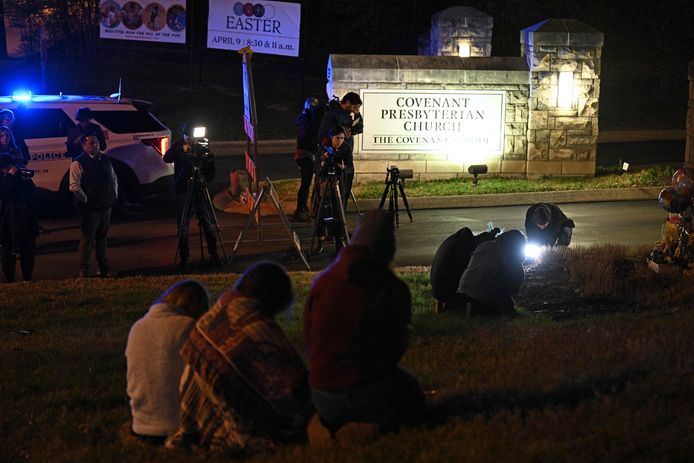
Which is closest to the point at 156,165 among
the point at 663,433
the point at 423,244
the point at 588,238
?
the point at 423,244

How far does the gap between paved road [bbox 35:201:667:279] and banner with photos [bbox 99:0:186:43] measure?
12.1 metres

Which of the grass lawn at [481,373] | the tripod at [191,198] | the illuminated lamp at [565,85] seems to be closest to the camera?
the grass lawn at [481,373]

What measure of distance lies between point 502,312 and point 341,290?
4.23 meters

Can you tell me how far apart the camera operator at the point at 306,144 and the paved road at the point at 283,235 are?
539 mm

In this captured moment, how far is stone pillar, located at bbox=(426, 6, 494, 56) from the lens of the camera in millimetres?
26266

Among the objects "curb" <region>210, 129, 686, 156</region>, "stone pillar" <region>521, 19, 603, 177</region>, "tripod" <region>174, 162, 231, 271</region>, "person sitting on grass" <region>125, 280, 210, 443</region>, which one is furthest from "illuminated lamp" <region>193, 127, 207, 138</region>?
"curb" <region>210, 129, 686, 156</region>

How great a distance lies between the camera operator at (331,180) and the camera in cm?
1357

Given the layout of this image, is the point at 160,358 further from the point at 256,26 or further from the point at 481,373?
the point at 256,26

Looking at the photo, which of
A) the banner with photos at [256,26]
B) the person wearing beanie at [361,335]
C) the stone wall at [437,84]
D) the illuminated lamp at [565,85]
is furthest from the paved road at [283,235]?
the banner with photos at [256,26]

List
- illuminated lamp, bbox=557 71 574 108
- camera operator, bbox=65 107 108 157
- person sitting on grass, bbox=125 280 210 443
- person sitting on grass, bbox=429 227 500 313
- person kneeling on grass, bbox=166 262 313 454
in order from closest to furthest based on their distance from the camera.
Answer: person kneeling on grass, bbox=166 262 313 454 < person sitting on grass, bbox=125 280 210 443 < person sitting on grass, bbox=429 227 500 313 < camera operator, bbox=65 107 108 157 < illuminated lamp, bbox=557 71 574 108

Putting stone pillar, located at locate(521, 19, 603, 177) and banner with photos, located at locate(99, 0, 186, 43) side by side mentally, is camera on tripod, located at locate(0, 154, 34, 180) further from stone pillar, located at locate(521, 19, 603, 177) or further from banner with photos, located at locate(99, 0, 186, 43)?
banner with photos, located at locate(99, 0, 186, 43)

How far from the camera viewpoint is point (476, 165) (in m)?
19.4

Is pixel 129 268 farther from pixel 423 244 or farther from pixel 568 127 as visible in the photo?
pixel 568 127

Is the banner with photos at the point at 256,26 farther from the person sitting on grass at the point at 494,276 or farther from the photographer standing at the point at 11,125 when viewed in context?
the person sitting on grass at the point at 494,276
